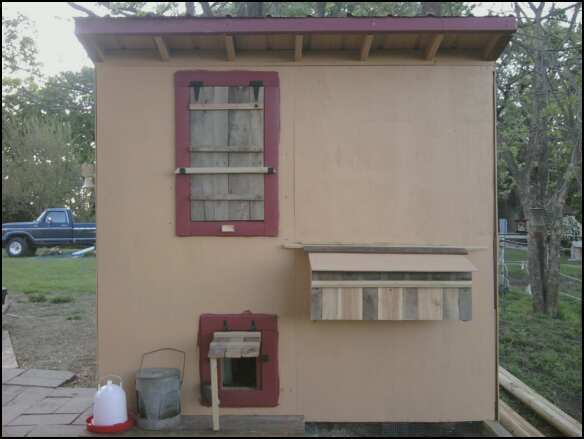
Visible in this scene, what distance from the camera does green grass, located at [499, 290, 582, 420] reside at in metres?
6.58

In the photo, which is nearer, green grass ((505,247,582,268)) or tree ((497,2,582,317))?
tree ((497,2,582,317))

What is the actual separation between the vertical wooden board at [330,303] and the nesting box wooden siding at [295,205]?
447 millimetres

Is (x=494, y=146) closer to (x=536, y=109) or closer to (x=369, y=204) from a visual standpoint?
(x=369, y=204)

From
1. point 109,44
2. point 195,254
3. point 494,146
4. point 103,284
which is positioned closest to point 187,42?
point 109,44

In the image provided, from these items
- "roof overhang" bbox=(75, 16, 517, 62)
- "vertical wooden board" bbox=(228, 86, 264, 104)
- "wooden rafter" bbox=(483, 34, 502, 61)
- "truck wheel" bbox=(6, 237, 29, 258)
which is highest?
"roof overhang" bbox=(75, 16, 517, 62)

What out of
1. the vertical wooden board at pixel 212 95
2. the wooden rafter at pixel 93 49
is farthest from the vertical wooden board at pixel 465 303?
the wooden rafter at pixel 93 49

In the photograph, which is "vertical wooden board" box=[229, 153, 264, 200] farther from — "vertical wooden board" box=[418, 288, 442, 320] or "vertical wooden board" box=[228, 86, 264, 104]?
"vertical wooden board" box=[418, 288, 442, 320]

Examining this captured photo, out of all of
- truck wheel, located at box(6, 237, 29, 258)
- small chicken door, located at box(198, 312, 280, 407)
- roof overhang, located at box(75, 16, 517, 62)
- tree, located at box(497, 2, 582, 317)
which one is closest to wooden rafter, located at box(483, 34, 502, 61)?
roof overhang, located at box(75, 16, 517, 62)

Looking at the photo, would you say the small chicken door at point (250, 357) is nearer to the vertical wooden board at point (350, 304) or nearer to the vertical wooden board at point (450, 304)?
the vertical wooden board at point (350, 304)

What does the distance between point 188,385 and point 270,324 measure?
0.85 meters

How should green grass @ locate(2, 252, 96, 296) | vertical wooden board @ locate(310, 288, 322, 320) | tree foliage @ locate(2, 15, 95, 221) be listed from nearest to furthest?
vertical wooden board @ locate(310, 288, 322, 320) < green grass @ locate(2, 252, 96, 296) < tree foliage @ locate(2, 15, 95, 221)

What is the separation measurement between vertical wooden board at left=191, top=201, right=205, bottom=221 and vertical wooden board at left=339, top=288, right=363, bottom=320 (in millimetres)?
1324

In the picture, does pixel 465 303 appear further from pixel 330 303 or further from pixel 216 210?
pixel 216 210

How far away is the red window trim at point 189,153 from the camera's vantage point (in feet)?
14.8
